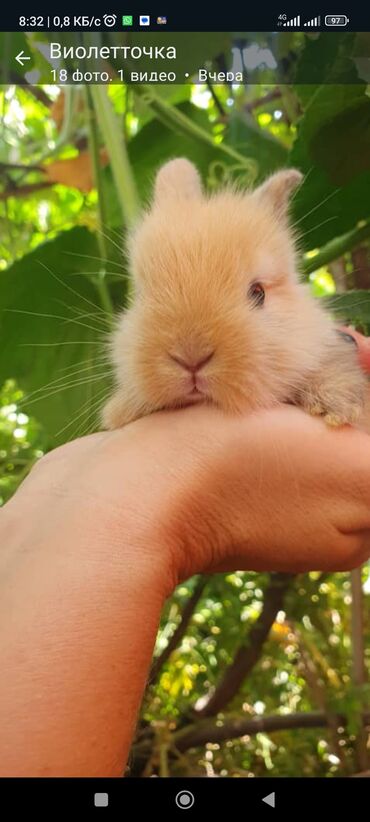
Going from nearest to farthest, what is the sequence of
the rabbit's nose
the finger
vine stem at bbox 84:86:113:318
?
1. the rabbit's nose
2. the finger
3. vine stem at bbox 84:86:113:318

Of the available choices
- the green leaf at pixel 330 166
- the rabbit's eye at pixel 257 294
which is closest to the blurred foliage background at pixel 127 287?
the green leaf at pixel 330 166

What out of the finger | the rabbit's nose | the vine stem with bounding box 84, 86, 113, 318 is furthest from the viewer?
the vine stem with bounding box 84, 86, 113, 318

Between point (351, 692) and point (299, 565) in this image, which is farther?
point (351, 692)

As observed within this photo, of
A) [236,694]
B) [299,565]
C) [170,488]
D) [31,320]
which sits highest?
[31,320]

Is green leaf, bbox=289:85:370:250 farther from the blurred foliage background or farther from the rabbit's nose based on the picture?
the rabbit's nose

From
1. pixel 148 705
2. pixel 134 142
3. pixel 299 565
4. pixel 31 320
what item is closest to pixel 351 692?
pixel 148 705
